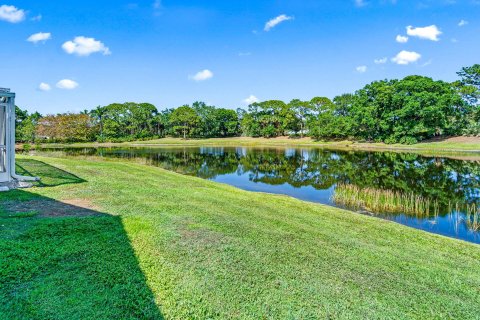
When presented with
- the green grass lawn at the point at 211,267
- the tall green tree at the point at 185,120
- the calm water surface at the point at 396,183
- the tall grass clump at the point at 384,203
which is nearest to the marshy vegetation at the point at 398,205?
the tall grass clump at the point at 384,203

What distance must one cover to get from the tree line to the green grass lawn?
56.0 metres

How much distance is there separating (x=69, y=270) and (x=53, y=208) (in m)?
3.69

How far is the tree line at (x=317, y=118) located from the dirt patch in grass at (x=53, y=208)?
5850cm

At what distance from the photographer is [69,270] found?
171 inches

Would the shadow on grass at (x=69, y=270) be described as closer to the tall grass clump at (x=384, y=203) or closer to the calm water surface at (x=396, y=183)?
the calm water surface at (x=396, y=183)

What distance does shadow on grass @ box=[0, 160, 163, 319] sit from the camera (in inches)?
139

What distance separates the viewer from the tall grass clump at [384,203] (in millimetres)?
13086

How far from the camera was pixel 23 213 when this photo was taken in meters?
6.69

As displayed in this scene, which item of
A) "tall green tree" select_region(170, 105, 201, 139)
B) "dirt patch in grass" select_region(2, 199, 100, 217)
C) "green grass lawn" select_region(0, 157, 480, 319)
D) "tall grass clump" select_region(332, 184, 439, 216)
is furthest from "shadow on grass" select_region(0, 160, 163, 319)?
"tall green tree" select_region(170, 105, 201, 139)

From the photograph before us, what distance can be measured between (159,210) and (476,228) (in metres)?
10.9

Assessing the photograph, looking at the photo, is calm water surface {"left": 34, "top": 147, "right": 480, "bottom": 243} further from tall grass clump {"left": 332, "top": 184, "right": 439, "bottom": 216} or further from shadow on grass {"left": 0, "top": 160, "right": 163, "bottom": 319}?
shadow on grass {"left": 0, "top": 160, "right": 163, "bottom": 319}

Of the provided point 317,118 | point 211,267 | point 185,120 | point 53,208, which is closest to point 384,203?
point 211,267

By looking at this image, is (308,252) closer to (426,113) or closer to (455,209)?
(455,209)

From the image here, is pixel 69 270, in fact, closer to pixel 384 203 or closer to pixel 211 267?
pixel 211 267
